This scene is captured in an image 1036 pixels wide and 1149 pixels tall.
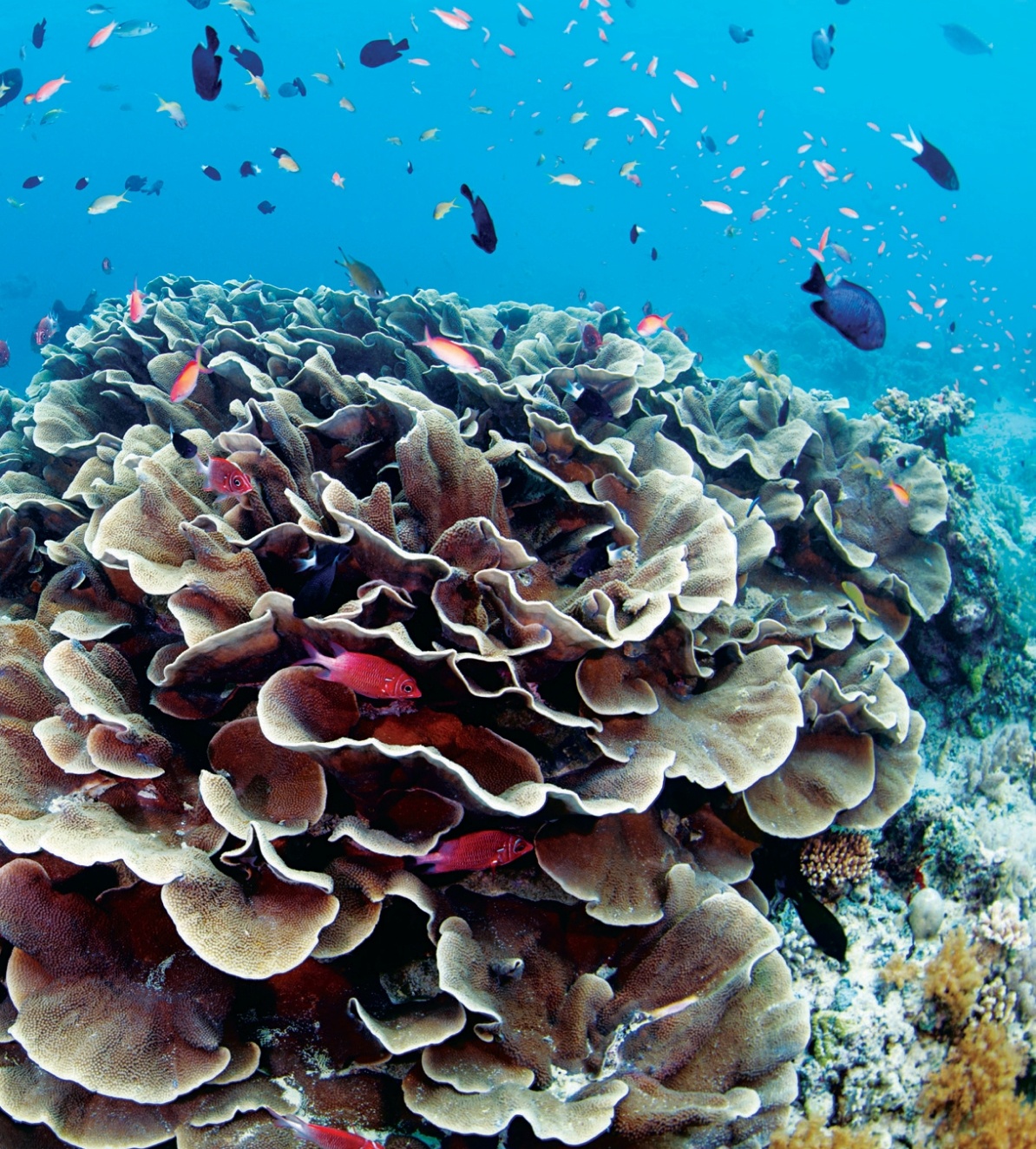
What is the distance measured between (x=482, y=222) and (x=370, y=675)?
2.85 meters

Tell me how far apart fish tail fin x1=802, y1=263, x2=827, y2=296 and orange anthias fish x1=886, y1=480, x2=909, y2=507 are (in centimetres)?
213

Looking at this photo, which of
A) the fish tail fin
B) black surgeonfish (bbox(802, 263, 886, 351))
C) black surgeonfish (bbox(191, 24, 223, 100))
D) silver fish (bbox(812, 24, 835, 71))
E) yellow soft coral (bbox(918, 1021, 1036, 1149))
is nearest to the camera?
yellow soft coral (bbox(918, 1021, 1036, 1149))

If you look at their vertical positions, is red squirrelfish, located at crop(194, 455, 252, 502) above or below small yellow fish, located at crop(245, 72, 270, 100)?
above

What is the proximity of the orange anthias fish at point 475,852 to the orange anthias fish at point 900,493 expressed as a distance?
13.5 ft

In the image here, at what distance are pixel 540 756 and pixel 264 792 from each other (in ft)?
3.26

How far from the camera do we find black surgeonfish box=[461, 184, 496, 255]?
11.5 feet

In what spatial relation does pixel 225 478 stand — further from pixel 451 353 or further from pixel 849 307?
pixel 849 307

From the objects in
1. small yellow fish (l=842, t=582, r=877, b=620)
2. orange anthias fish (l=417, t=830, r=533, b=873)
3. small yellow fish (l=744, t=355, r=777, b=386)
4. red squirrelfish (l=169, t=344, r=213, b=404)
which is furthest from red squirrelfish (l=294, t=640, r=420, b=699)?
small yellow fish (l=744, t=355, r=777, b=386)

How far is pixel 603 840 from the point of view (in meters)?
2.49

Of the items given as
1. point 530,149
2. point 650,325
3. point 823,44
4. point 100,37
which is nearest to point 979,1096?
point 650,325

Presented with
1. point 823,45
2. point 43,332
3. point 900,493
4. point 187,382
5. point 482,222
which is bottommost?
point 43,332

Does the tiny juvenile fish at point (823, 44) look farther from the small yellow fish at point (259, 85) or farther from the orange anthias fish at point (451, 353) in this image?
the orange anthias fish at point (451, 353)

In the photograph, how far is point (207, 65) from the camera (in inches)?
185

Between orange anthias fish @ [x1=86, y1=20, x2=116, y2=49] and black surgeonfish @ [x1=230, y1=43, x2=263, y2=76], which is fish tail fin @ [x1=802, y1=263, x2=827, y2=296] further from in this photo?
orange anthias fish @ [x1=86, y1=20, x2=116, y2=49]
